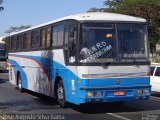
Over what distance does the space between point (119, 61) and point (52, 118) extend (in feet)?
8.76

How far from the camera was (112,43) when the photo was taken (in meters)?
13.3

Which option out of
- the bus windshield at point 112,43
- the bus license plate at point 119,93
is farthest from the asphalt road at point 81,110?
the bus windshield at point 112,43

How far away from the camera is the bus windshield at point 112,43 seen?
43.1 feet

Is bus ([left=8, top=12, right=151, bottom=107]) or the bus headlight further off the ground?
bus ([left=8, top=12, right=151, bottom=107])

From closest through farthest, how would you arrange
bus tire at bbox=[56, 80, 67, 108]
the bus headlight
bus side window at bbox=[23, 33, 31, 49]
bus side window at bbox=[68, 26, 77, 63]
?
the bus headlight
bus side window at bbox=[68, 26, 77, 63]
bus tire at bbox=[56, 80, 67, 108]
bus side window at bbox=[23, 33, 31, 49]

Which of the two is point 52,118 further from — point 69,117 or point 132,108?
point 132,108

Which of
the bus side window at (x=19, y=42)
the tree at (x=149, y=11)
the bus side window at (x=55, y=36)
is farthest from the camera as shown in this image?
the tree at (x=149, y=11)

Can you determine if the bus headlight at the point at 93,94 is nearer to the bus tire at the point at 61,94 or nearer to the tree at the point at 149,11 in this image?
the bus tire at the point at 61,94

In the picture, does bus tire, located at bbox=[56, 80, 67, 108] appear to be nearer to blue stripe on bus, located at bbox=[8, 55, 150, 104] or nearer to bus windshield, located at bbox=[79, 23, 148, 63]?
blue stripe on bus, located at bbox=[8, 55, 150, 104]

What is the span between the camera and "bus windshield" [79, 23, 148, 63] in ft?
43.1

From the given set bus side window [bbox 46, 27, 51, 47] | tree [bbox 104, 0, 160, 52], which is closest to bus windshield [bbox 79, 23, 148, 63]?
bus side window [bbox 46, 27, 51, 47]

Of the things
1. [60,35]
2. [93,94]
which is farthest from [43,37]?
[93,94]

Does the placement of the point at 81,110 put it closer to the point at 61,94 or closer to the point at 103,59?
the point at 61,94

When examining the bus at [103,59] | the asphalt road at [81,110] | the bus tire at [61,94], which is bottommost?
the asphalt road at [81,110]
